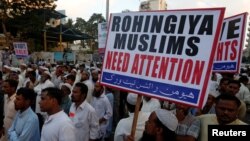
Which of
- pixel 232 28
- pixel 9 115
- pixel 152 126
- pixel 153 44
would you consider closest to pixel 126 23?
pixel 153 44

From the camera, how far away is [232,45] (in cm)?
514

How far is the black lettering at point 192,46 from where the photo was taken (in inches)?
124

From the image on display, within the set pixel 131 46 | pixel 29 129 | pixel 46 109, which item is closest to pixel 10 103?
pixel 29 129

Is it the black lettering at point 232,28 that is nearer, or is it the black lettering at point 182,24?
the black lettering at point 182,24

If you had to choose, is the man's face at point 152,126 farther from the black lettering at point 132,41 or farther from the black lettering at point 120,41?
the black lettering at point 120,41

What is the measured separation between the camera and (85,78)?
A: 9.05m

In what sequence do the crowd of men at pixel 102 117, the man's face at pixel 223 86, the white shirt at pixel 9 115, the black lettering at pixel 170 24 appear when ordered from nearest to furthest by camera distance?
the crowd of men at pixel 102 117
the black lettering at pixel 170 24
the white shirt at pixel 9 115
the man's face at pixel 223 86

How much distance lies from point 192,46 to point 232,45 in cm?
217

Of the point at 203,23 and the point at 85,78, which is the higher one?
the point at 203,23

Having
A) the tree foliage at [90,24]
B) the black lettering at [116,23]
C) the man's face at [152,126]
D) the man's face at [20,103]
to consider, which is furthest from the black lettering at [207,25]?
the tree foliage at [90,24]

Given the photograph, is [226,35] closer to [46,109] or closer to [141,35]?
[141,35]

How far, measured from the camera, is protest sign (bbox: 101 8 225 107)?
309 cm

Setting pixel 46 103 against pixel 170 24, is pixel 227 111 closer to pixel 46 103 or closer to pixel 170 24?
pixel 170 24

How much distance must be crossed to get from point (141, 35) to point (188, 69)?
66 cm
